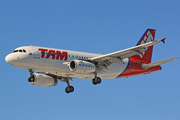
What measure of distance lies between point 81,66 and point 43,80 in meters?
8.16

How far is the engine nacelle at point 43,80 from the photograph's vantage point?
150 feet

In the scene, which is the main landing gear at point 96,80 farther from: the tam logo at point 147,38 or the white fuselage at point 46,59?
the tam logo at point 147,38

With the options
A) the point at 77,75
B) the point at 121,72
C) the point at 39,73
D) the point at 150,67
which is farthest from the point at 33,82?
the point at 150,67

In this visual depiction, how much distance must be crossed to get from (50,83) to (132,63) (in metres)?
12.5

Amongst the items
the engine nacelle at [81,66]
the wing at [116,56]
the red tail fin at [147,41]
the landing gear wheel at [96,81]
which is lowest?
the landing gear wheel at [96,81]

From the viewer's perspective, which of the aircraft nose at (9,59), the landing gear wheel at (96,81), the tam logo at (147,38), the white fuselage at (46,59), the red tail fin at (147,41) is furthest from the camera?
the tam logo at (147,38)

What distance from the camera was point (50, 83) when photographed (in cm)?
4666

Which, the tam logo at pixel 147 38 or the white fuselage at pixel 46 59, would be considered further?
the tam logo at pixel 147 38

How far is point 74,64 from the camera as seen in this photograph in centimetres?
4100

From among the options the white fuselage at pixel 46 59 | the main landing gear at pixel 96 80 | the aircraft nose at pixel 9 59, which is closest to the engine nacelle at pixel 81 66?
the white fuselage at pixel 46 59

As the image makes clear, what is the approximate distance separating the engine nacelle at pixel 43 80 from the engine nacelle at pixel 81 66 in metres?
6.90

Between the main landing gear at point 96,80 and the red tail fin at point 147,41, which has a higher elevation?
the red tail fin at point 147,41

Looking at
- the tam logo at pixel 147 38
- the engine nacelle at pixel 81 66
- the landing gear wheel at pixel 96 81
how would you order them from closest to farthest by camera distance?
the engine nacelle at pixel 81 66, the landing gear wheel at pixel 96 81, the tam logo at pixel 147 38

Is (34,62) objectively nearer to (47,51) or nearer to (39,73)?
(47,51)
